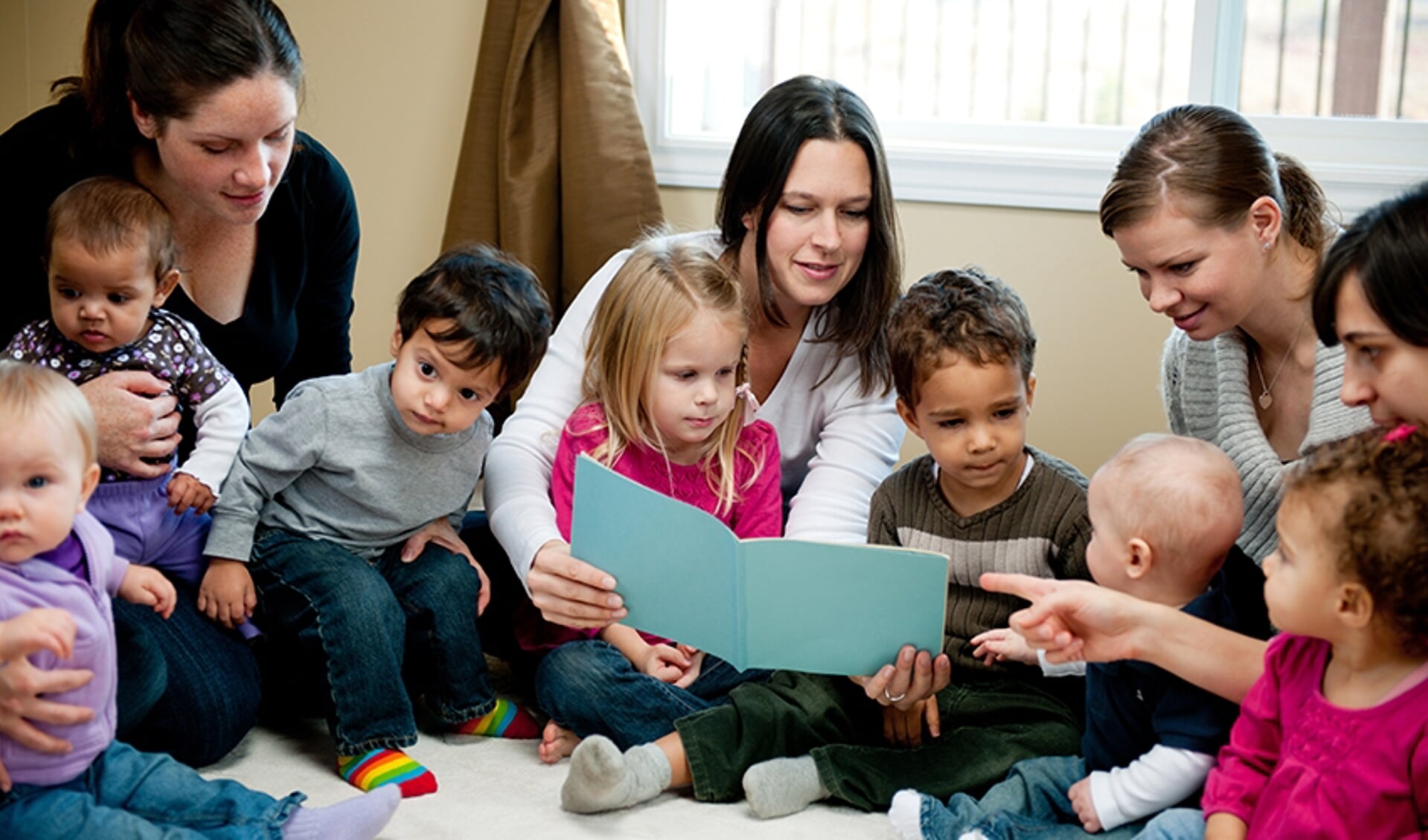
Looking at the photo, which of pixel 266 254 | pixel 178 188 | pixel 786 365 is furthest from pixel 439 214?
pixel 786 365

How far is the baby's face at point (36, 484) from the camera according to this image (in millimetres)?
1373

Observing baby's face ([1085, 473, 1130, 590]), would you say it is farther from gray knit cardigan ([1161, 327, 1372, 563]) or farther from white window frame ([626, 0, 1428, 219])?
white window frame ([626, 0, 1428, 219])

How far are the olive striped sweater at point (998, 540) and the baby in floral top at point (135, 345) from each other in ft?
2.98

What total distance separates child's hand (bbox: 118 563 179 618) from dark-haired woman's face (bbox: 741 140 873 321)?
0.91 meters

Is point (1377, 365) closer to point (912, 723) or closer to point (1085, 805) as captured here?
point (1085, 805)

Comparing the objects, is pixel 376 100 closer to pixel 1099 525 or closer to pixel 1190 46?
pixel 1190 46

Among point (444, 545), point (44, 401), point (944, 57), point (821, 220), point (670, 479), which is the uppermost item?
point (944, 57)

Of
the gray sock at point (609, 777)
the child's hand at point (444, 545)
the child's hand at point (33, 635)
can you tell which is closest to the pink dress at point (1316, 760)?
the gray sock at point (609, 777)

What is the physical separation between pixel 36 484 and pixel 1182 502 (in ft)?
3.88

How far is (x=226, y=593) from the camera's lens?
5.97 ft

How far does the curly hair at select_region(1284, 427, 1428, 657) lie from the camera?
1261 millimetres

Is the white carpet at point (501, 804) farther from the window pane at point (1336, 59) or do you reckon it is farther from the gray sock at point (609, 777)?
the window pane at point (1336, 59)

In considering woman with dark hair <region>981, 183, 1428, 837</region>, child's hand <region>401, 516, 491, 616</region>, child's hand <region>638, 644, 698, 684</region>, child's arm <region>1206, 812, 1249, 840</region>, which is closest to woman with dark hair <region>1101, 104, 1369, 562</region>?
woman with dark hair <region>981, 183, 1428, 837</region>

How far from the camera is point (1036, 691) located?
5.86 ft
